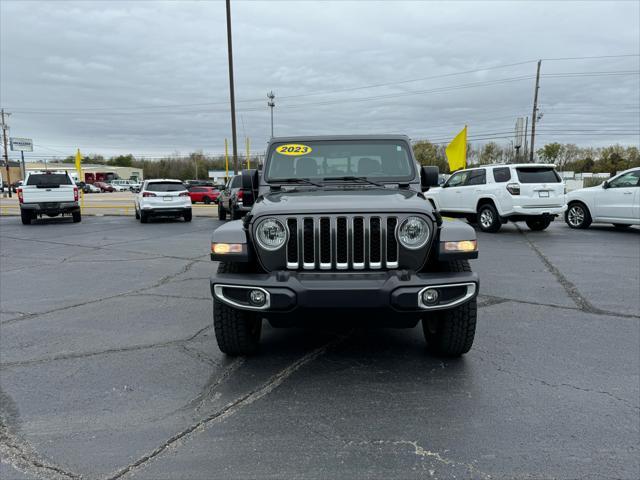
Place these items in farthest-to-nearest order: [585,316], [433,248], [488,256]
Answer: [488,256] → [585,316] → [433,248]

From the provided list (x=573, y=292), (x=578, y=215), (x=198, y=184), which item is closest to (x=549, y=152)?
(x=198, y=184)

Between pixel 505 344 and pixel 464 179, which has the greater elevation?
pixel 464 179

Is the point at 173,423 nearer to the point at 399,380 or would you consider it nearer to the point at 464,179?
the point at 399,380

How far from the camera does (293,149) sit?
206 inches

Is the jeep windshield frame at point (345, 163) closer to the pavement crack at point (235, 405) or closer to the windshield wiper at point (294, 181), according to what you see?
the windshield wiper at point (294, 181)

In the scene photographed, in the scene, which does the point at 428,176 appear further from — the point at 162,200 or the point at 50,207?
the point at 50,207

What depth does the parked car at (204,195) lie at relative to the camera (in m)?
32.4

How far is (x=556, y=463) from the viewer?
2.59 meters

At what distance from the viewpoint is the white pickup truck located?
57.1ft

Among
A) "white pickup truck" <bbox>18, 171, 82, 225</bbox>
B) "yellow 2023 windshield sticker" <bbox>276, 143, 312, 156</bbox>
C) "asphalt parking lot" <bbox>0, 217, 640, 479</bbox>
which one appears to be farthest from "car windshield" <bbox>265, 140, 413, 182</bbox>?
"white pickup truck" <bbox>18, 171, 82, 225</bbox>

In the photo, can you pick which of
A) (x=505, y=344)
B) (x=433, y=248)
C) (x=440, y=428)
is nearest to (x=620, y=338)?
(x=505, y=344)

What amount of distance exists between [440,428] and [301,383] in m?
1.08

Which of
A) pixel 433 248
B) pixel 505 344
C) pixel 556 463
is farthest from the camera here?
pixel 505 344

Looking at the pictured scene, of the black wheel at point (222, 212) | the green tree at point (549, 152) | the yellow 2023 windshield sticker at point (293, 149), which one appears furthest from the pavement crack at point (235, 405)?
the green tree at point (549, 152)
